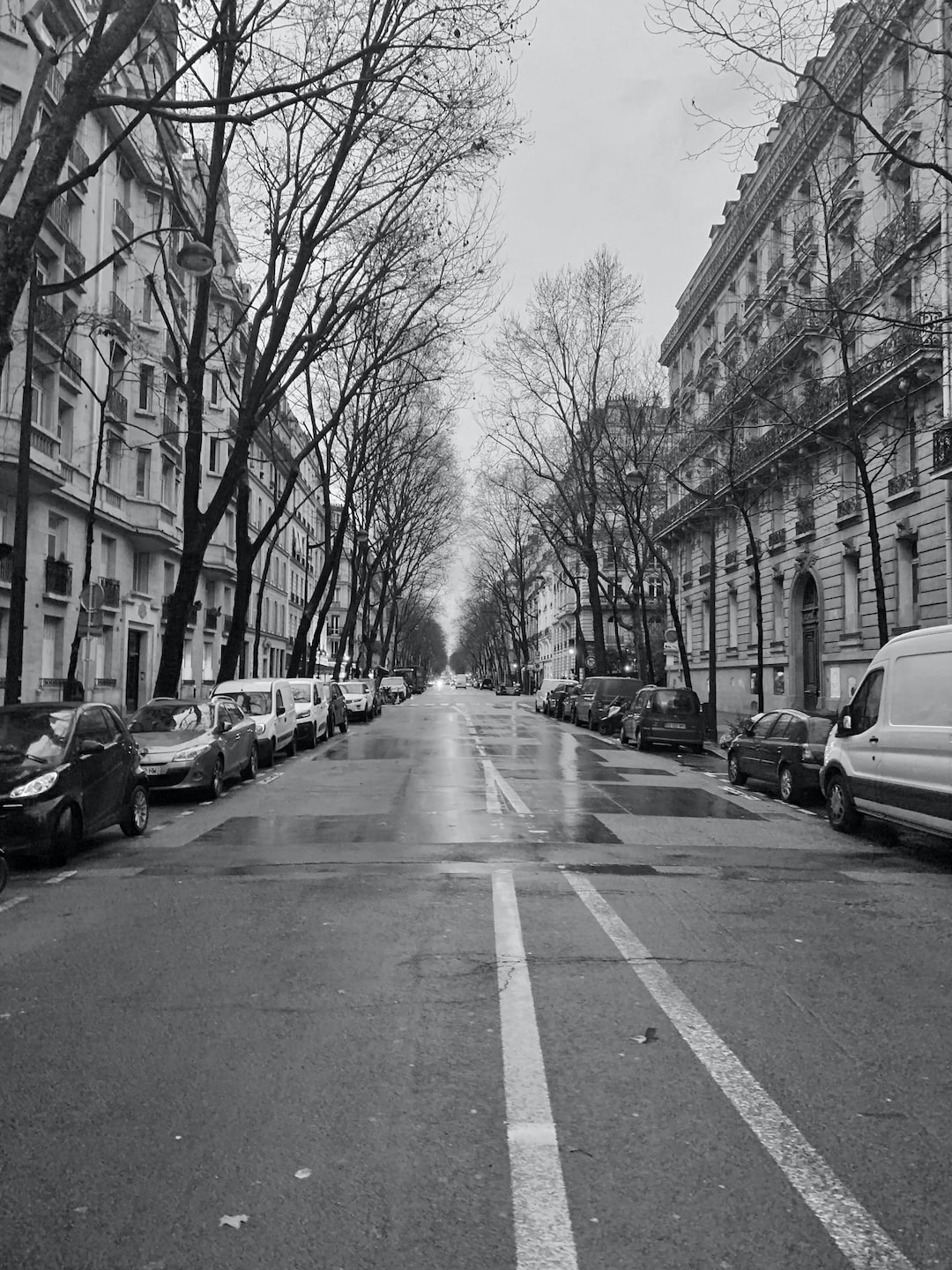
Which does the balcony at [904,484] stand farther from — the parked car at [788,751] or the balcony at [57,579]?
the balcony at [57,579]

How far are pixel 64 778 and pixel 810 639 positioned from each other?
27.2 meters

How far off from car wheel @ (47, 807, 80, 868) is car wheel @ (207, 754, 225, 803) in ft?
17.1

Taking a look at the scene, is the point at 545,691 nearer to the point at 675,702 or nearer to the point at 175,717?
the point at 675,702

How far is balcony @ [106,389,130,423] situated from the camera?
3047 centimetres

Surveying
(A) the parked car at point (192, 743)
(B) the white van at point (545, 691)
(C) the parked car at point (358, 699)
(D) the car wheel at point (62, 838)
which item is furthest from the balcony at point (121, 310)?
(B) the white van at point (545, 691)

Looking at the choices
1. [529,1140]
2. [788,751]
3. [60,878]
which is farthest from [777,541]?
[529,1140]

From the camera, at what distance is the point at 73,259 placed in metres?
27.3

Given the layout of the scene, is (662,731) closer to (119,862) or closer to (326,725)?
(326,725)

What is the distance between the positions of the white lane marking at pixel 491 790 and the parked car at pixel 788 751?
4079 millimetres

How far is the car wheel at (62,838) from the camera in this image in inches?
368

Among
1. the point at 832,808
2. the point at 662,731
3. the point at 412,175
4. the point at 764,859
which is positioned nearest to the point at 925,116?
the point at 412,175

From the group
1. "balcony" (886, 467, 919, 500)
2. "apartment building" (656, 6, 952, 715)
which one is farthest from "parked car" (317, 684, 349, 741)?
"balcony" (886, 467, 919, 500)

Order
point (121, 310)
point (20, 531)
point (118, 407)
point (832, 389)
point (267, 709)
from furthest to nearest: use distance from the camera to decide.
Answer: point (118, 407), point (121, 310), point (832, 389), point (267, 709), point (20, 531)

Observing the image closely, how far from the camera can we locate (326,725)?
94.5ft
